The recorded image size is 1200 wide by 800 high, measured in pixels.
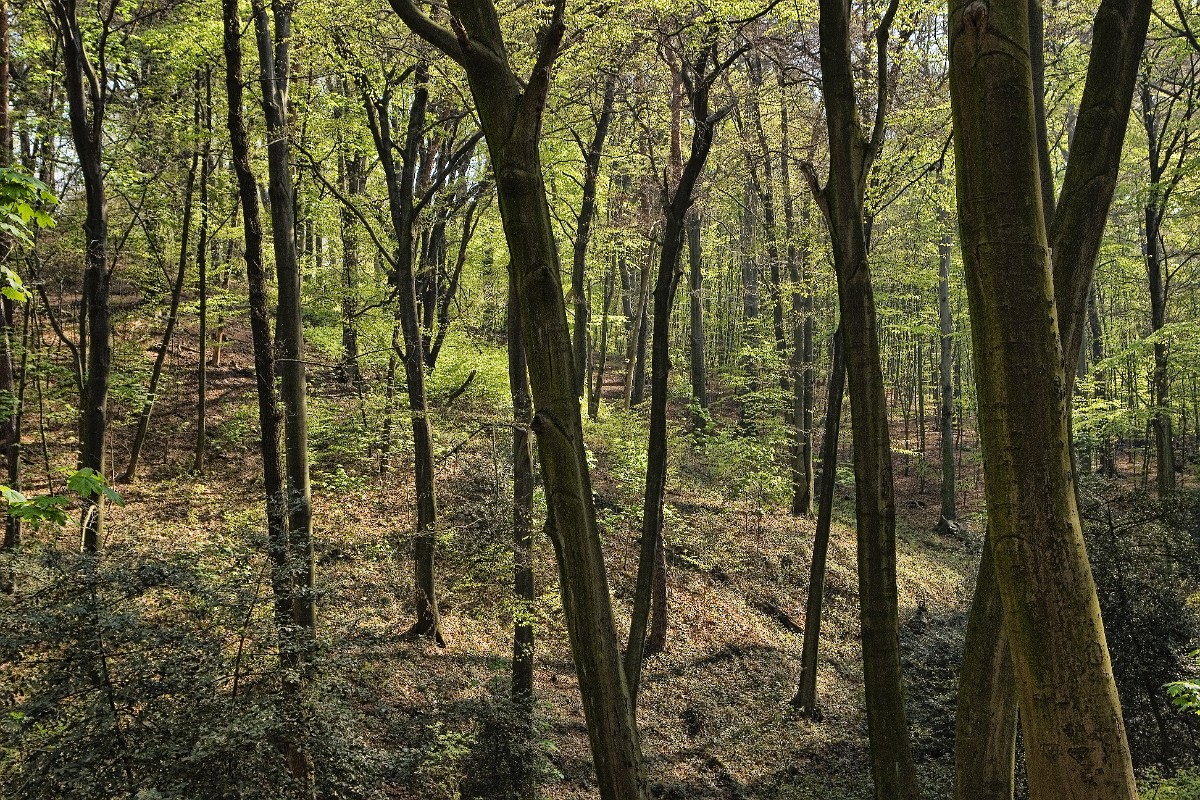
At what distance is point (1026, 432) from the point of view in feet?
6.40

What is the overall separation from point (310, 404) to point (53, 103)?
256 inches

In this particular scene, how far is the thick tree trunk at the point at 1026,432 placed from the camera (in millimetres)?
1832

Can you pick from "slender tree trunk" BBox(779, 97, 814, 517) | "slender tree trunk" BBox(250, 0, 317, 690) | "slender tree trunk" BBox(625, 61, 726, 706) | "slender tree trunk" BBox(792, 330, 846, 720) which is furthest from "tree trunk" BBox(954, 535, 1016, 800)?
"slender tree trunk" BBox(779, 97, 814, 517)

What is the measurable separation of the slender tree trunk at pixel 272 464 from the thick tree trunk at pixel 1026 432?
4864mm

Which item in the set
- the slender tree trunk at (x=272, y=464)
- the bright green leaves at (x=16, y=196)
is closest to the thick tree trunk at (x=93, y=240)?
the slender tree trunk at (x=272, y=464)

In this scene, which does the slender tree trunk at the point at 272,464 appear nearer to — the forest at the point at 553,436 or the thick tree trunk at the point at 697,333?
the forest at the point at 553,436

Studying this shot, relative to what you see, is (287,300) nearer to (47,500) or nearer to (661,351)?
(661,351)

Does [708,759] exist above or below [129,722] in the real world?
below

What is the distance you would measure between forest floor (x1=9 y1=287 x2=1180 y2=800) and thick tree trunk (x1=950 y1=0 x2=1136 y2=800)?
5.06 m

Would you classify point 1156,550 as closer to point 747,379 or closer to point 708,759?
point 708,759

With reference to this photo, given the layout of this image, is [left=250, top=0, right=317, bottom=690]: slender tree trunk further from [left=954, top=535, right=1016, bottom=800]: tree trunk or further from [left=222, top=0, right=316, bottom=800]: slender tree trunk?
[left=954, top=535, right=1016, bottom=800]: tree trunk

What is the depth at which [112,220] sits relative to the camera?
47.5 feet

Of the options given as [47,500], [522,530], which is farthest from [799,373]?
[47,500]

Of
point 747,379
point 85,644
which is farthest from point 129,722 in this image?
point 747,379
